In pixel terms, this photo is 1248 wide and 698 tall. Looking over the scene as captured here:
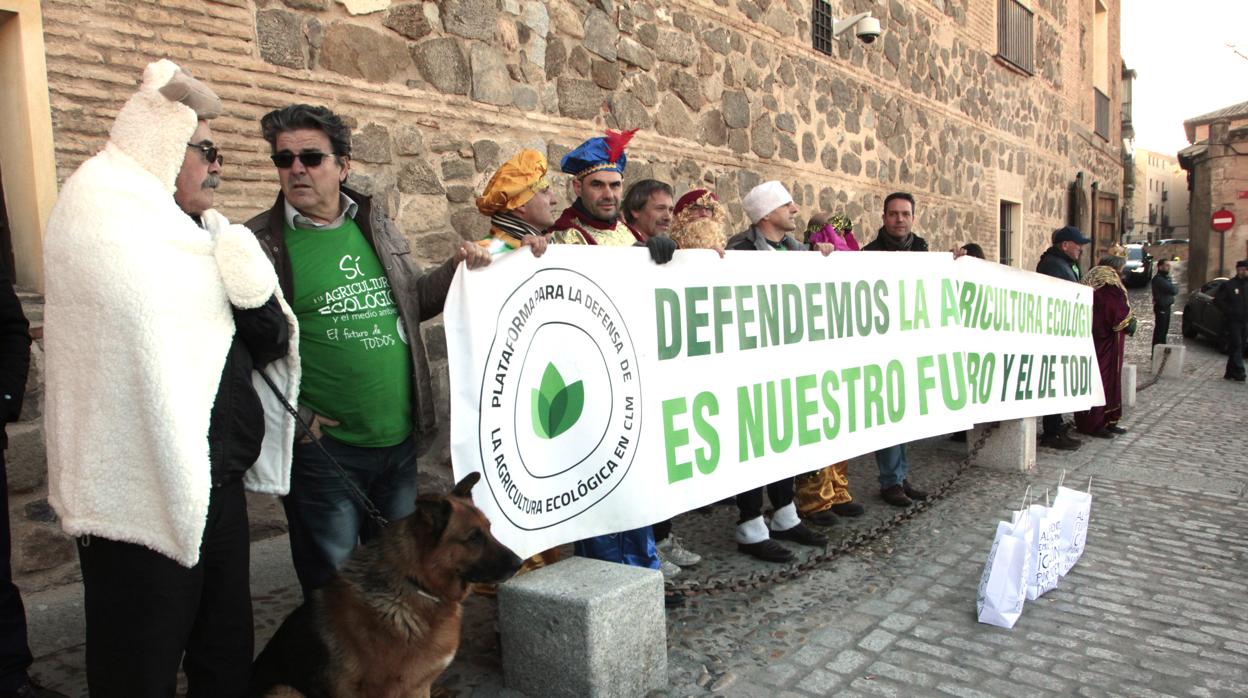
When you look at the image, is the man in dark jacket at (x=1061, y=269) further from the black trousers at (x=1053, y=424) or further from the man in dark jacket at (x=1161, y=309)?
the man in dark jacket at (x=1161, y=309)

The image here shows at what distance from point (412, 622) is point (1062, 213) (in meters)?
20.8

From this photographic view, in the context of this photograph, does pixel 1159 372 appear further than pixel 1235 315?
No

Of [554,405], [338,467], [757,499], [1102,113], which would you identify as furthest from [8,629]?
[1102,113]

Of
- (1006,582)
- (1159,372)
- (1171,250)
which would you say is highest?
(1171,250)

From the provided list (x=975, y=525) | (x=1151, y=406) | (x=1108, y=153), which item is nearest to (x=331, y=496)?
(x=975, y=525)

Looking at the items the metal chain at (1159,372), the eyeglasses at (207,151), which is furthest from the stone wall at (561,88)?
the metal chain at (1159,372)

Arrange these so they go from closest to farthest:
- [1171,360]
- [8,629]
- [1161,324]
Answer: [8,629]
[1171,360]
[1161,324]

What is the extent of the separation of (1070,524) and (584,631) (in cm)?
263

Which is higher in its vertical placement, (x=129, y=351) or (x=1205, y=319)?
(x=129, y=351)

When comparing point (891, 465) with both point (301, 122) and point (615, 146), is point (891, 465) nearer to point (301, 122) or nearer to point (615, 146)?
point (615, 146)

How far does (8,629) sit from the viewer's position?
8.85ft

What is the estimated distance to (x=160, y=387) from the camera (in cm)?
193

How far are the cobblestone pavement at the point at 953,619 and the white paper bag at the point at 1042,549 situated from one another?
0.25 feet

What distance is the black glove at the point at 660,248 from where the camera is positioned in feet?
11.7
